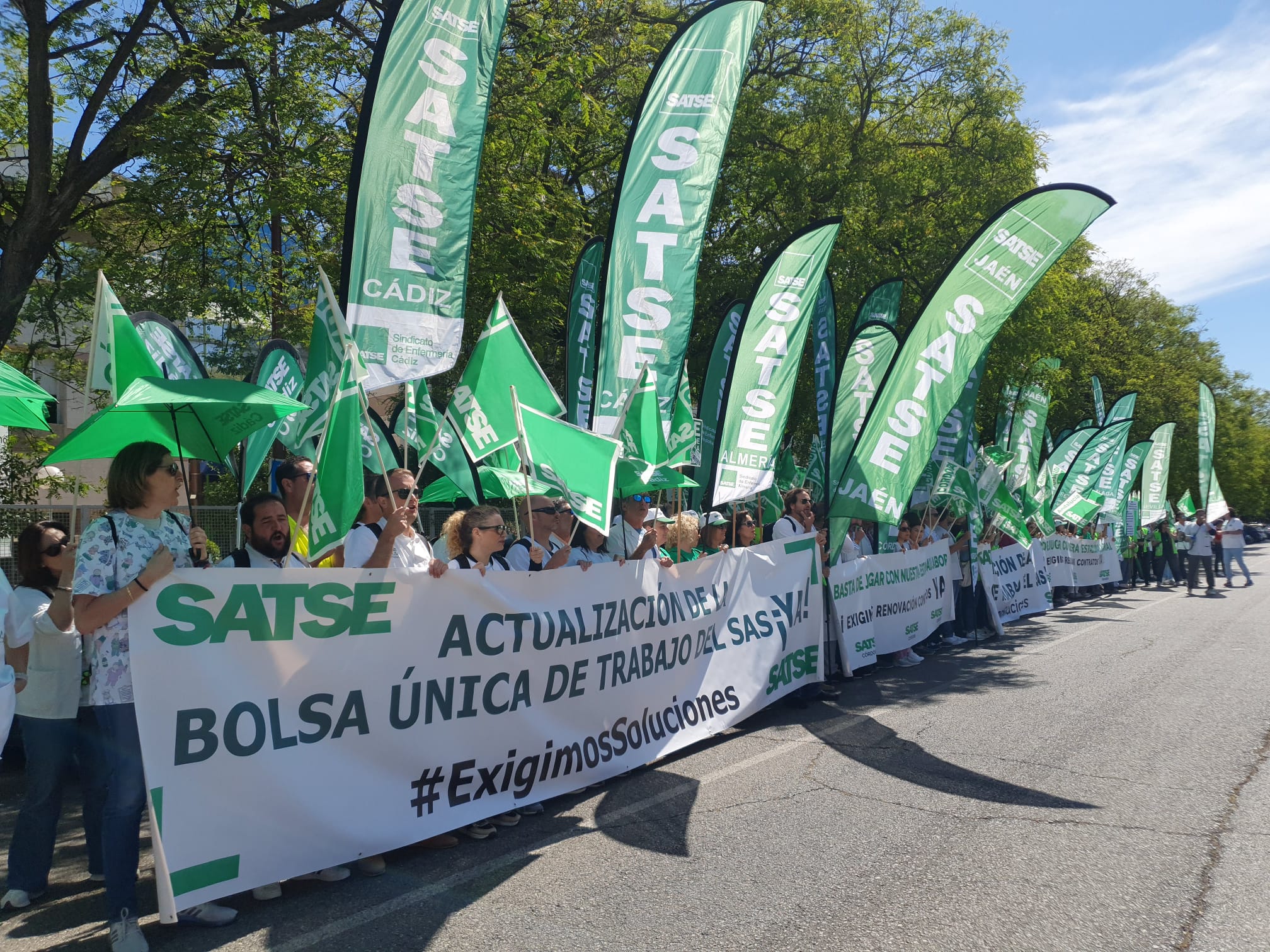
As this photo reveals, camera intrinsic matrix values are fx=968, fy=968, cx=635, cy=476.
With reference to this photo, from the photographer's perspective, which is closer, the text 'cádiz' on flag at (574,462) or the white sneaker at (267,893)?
the white sneaker at (267,893)

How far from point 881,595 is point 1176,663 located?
3409 mm

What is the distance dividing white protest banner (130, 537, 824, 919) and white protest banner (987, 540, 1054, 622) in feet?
29.9

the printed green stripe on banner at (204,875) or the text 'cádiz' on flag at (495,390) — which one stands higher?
the text 'cádiz' on flag at (495,390)

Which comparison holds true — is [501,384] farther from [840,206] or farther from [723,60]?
[840,206]

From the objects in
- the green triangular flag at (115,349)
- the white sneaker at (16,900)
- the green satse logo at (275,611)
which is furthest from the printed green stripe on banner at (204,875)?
the green triangular flag at (115,349)

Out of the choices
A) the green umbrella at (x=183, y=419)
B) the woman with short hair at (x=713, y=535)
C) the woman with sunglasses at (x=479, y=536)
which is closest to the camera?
the green umbrella at (x=183, y=419)

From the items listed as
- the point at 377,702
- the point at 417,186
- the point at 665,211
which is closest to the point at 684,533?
the point at 665,211

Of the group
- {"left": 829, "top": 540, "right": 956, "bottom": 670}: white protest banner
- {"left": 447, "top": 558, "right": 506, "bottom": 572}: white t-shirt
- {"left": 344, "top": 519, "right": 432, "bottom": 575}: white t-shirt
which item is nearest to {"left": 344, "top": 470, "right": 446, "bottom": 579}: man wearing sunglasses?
{"left": 344, "top": 519, "right": 432, "bottom": 575}: white t-shirt

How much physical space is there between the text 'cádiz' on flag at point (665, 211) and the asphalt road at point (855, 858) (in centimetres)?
309

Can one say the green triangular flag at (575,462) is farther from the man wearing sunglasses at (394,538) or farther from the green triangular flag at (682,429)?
the green triangular flag at (682,429)

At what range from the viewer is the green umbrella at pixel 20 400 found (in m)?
5.07

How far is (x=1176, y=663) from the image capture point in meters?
10.7

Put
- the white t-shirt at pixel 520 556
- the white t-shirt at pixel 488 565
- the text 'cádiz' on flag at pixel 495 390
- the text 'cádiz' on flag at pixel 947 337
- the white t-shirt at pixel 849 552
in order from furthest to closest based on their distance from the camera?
the white t-shirt at pixel 849 552 → the text 'cádiz' on flag at pixel 947 337 → the text 'cádiz' on flag at pixel 495 390 → the white t-shirt at pixel 520 556 → the white t-shirt at pixel 488 565

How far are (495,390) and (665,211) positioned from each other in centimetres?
285
